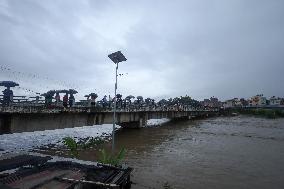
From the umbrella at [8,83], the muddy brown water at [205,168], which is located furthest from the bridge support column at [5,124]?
the muddy brown water at [205,168]

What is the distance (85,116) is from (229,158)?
1716cm

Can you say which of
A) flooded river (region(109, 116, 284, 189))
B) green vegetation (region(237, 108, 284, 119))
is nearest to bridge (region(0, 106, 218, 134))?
flooded river (region(109, 116, 284, 189))

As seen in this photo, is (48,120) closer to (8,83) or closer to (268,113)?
(8,83)

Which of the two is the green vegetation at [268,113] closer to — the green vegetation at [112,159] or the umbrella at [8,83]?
the umbrella at [8,83]

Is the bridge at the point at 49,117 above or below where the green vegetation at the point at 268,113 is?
below

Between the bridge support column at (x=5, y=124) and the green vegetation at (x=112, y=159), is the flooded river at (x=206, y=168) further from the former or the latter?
the bridge support column at (x=5, y=124)

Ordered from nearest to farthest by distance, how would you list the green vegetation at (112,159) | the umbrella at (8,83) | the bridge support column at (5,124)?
the green vegetation at (112,159)
the bridge support column at (5,124)
the umbrella at (8,83)

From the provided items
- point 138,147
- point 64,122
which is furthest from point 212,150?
point 64,122

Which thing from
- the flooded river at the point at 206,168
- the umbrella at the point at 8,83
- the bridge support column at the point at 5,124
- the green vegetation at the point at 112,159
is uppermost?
the umbrella at the point at 8,83

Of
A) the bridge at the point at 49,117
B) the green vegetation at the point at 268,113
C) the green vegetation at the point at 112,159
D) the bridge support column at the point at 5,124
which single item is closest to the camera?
the green vegetation at the point at 112,159

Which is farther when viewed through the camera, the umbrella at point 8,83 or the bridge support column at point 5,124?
the umbrella at point 8,83

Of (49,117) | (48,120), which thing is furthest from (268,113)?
(48,120)

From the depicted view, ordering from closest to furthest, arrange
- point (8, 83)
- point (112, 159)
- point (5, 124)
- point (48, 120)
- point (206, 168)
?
point (112, 159)
point (206, 168)
point (5, 124)
point (8, 83)
point (48, 120)

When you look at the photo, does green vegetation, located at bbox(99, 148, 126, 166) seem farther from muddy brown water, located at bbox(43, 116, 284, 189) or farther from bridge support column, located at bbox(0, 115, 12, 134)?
bridge support column, located at bbox(0, 115, 12, 134)
